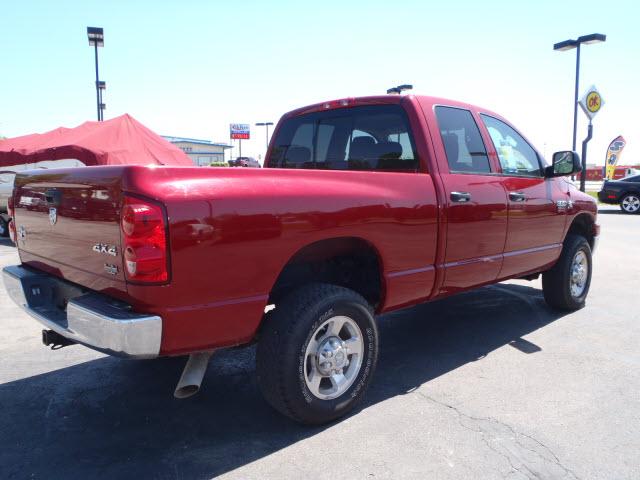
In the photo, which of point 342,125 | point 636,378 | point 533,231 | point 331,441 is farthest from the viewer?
point 533,231

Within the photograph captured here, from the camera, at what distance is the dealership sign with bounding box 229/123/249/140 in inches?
2549

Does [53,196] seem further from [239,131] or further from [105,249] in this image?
[239,131]

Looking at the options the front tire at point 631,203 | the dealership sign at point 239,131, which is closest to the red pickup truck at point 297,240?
the front tire at point 631,203

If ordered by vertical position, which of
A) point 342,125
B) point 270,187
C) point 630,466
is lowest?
point 630,466

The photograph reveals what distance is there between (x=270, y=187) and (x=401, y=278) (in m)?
1.18

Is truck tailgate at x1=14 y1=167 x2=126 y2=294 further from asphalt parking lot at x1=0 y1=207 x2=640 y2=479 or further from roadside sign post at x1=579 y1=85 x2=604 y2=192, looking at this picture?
roadside sign post at x1=579 y1=85 x2=604 y2=192

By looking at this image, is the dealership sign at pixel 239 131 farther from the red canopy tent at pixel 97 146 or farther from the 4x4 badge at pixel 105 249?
the 4x4 badge at pixel 105 249

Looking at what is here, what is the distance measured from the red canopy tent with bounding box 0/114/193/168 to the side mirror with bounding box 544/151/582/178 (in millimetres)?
9027

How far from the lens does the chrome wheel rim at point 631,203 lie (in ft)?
57.6

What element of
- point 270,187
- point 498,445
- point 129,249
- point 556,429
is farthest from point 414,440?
point 129,249

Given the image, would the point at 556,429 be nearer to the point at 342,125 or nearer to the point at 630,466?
the point at 630,466

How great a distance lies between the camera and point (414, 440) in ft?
9.14

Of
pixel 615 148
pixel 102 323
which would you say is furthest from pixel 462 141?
pixel 615 148

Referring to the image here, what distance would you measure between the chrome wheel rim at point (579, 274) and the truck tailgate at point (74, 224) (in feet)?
15.0
